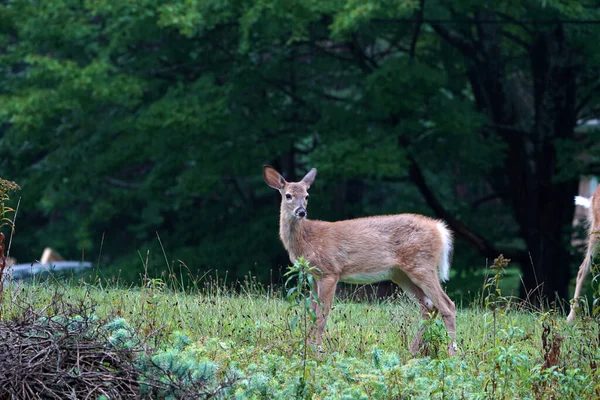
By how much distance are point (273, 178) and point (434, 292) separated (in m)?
2.07

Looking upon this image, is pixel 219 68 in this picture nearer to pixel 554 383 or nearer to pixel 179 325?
pixel 179 325

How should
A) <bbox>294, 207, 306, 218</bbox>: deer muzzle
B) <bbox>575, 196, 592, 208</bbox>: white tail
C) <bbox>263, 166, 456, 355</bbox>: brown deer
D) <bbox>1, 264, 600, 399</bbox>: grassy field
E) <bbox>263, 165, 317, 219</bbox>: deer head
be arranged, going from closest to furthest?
<bbox>1, 264, 600, 399</bbox>: grassy field, <bbox>263, 166, 456, 355</bbox>: brown deer, <bbox>294, 207, 306, 218</bbox>: deer muzzle, <bbox>263, 165, 317, 219</bbox>: deer head, <bbox>575, 196, 592, 208</bbox>: white tail

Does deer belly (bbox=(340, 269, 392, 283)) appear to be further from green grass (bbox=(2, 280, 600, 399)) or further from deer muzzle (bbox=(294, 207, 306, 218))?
deer muzzle (bbox=(294, 207, 306, 218))

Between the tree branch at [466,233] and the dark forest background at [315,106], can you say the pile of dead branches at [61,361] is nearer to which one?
the dark forest background at [315,106]

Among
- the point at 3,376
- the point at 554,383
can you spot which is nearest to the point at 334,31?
the point at 554,383

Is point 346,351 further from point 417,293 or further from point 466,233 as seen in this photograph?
point 466,233

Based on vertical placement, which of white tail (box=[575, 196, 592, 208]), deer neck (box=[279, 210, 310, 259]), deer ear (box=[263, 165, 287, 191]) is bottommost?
deer neck (box=[279, 210, 310, 259])

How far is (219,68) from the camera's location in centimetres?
1577

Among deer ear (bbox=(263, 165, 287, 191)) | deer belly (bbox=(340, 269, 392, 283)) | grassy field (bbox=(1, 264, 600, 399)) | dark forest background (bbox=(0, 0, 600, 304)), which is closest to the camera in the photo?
grassy field (bbox=(1, 264, 600, 399))

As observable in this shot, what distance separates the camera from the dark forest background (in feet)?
45.5

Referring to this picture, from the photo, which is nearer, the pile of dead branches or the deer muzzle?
the pile of dead branches

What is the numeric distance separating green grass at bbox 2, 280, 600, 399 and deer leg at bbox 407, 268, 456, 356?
0.20 metres

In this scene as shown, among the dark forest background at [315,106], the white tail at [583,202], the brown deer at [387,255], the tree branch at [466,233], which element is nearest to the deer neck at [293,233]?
the brown deer at [387,255]

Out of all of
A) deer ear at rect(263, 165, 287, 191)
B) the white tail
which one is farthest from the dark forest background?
deer ear at rect(263, 165, 287, 191)
